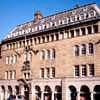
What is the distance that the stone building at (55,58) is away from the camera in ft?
126

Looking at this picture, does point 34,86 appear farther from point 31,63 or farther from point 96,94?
point 96,94

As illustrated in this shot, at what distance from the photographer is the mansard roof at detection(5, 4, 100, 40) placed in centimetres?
4138

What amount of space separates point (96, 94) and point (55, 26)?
1823 cm

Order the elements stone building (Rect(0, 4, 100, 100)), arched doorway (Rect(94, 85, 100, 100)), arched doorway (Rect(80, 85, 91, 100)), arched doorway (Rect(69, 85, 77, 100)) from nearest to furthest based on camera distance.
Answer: arched doorway (Rect(94, 85, 100, 100))
arched doorway (Rect(80, 85, 91, 100))
stone building (Rect(0, 4, 100, 100))
arched doorway (Rect(69, 85, 77, 100))

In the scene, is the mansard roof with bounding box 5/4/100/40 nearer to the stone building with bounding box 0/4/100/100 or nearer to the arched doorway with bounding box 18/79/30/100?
the stone building with bounding box 0/4/100/100

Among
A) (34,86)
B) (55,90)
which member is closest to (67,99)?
(55,90)

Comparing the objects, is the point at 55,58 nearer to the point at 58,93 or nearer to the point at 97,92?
the point at 58,93

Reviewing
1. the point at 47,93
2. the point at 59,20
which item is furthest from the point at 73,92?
the point at 59,20

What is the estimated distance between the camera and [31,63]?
47.4 meters

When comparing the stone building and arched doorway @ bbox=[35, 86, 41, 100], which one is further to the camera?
arched doorway @ bbox=[35, 86, 41, 100]

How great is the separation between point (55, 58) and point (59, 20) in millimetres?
9838

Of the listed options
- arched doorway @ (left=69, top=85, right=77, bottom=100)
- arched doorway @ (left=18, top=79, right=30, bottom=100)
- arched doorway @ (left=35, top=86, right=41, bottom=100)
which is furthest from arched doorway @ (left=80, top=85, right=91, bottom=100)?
arched doorway @ (left=18, top=79, right=30, bottom=100)

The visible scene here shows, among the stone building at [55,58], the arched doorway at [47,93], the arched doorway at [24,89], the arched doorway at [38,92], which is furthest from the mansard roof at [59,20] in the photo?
the arched doorway at [47,93]

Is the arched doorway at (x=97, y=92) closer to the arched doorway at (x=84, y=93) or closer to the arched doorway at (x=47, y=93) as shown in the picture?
the arched doorway at (x=84, y=93)
